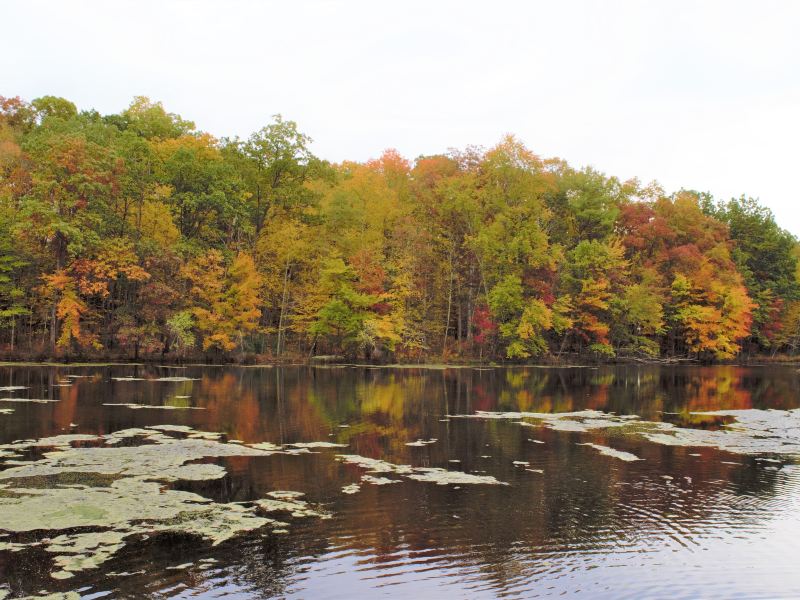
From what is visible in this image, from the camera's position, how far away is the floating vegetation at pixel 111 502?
8.40 m

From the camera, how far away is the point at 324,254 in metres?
51.1

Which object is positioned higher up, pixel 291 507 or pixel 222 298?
pixel 222 298

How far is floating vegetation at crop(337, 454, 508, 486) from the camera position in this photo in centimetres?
1237

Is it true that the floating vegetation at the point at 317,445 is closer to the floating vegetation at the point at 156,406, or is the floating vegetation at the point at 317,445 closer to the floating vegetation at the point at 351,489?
the floating vegetation at the point at 351,489

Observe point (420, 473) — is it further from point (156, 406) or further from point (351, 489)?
point (156, 406)

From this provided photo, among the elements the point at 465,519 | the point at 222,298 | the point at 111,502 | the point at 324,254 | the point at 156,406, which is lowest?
the point at 465,519

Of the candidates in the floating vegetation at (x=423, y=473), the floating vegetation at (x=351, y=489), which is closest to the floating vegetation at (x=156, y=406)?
the floating vegetation at (x=423, y=473)

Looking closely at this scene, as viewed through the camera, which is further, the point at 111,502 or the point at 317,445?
the point at 317,445

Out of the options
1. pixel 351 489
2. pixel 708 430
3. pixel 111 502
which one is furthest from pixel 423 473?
pixel 708 430

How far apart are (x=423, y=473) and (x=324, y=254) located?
39.3 metres

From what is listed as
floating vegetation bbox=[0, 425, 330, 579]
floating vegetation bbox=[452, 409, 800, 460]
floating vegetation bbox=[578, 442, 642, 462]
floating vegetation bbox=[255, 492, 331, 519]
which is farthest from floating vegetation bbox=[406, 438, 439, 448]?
floating vegetation bbox=[255, 492, 331, 519]

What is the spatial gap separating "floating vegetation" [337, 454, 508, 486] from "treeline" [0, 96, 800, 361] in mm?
30835

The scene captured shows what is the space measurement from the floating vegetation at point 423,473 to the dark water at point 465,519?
0.38 m

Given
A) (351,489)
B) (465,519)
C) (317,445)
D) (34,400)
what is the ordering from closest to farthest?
1. (465,519)
2. (351,489)
3. (317,445)
4. (34,400)
